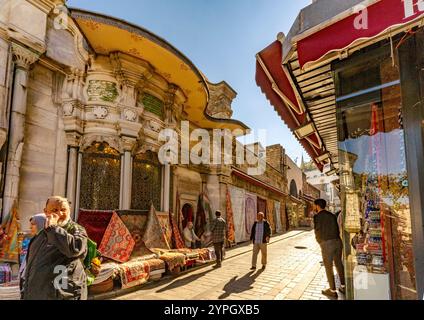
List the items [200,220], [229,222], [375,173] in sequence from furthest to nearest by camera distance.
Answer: [229,222]
[200,220]
[375,173]

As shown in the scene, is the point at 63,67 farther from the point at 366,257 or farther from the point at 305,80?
the point at 366,257

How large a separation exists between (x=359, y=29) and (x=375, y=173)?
5.21 ft

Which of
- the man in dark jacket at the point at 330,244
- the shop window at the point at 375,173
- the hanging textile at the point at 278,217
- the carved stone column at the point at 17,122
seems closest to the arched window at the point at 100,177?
the carved stone column at the point at 17,122

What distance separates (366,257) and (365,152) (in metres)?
1.23

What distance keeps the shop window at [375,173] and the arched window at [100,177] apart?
19.4 ft

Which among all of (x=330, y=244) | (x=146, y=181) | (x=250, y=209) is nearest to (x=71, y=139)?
(x=146, y=181)

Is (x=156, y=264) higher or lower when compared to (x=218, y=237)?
lower

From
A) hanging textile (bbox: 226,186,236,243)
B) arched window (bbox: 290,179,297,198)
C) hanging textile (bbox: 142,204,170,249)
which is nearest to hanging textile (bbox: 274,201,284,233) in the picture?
arched window (bbox: 290,179,297,198)

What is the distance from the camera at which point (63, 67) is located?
6777 millimetres

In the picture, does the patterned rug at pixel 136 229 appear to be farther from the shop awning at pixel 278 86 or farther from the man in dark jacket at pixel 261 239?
the shop awning at pixel 278 86

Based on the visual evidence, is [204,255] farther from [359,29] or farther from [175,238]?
[359,29]

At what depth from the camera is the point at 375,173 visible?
2885 millimetres

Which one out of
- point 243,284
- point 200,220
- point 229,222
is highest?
point 200,220

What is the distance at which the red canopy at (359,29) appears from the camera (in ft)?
6.49
